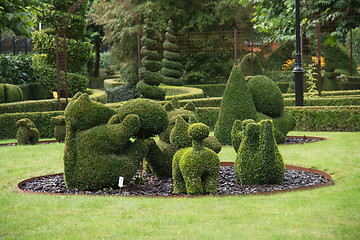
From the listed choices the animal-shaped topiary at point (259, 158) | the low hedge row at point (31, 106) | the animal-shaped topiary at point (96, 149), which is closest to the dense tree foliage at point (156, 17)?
the low hedge row at point (31, 106)

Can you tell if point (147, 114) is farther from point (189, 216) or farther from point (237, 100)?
point (237, 100)

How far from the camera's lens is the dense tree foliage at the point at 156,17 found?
94.0 ft

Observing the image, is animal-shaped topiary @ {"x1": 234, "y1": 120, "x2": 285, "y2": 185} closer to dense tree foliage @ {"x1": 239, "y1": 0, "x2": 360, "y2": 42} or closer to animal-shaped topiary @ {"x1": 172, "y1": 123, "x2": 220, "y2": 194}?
animal-shaped topiary @ {"x1": 172, "y1": 123, "x2": 220, "y2": 194}

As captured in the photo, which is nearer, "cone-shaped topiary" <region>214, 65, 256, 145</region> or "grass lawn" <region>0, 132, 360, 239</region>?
"grass lawn" <region>0, 132, 360, 239</region>

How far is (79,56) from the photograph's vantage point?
24.4 m

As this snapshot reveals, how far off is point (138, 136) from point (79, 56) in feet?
57.1

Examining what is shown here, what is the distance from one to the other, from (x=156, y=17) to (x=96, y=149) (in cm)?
2286

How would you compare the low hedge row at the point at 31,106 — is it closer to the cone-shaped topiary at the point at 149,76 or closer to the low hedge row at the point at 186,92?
the cone-shaped topiary at the point at 149,76

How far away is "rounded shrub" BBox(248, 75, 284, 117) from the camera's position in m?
11.9

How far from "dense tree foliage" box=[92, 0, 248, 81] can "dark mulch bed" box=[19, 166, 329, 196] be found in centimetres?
2070

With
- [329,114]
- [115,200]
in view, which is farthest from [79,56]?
[115,200]

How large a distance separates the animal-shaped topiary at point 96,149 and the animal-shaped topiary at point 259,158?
1.61 meters

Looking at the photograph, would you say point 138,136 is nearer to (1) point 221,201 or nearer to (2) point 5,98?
(1) point 221,201


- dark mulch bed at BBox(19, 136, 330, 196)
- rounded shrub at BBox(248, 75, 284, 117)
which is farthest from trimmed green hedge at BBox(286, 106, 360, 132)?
dark mulch bed at BBox(19, 136, 330, 196)
